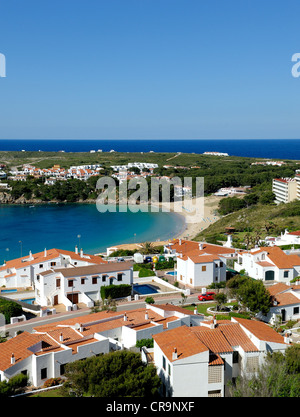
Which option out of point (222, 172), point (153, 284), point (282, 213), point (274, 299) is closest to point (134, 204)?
point (222, 172)

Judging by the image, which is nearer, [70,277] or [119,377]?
[119,377]

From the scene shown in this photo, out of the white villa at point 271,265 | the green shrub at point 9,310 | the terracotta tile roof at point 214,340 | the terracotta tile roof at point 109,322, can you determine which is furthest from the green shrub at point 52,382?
the white villa at point 271,265

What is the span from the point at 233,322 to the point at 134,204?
58.9 metres

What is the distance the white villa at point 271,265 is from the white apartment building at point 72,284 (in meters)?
8.06

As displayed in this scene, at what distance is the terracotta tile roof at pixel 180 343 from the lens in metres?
12.3

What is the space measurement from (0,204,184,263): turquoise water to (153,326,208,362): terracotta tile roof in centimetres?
2992

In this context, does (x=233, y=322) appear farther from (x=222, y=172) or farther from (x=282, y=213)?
(x=222, y=172)

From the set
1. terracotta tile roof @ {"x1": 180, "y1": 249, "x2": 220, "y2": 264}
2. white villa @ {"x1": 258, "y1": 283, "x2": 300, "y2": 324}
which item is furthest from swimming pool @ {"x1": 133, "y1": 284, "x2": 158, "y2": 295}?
white villa @ {"x1": 258, "y1": 283, "x2": 300, "y2": 324}

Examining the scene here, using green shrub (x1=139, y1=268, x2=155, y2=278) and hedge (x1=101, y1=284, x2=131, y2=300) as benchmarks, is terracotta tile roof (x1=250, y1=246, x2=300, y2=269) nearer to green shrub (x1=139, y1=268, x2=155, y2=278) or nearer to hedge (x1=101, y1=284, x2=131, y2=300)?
green shrub (x1=139, y1=268, x2=155, y2=278)

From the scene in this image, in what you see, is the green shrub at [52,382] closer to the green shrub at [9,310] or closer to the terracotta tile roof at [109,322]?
the terracotta tile roof at [109,322]

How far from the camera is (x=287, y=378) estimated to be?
11367 millimetres

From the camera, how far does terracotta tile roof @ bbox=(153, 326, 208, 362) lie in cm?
1227

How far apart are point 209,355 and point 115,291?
11.2 m
